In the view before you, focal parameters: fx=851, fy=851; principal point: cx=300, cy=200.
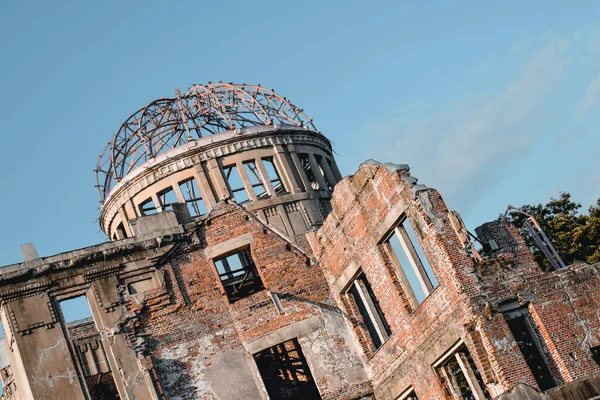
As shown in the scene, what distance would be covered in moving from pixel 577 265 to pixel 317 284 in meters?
Result: 6.69

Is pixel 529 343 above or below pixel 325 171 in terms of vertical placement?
below

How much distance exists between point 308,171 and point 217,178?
3305 mm

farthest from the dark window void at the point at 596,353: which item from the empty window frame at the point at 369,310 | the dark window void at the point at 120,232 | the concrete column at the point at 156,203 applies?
the dark window void at the point at 120,232

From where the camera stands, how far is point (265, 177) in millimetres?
25969

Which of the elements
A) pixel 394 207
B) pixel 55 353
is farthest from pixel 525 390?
pixel 55 353

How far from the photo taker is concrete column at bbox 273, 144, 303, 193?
85.3ft

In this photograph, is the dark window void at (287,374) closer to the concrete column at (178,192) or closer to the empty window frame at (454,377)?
the concrete column at (178,192)

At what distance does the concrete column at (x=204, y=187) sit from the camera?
25594 mm

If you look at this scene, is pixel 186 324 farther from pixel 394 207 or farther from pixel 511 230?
pixel 511 230

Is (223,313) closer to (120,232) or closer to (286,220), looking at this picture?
(286,220)

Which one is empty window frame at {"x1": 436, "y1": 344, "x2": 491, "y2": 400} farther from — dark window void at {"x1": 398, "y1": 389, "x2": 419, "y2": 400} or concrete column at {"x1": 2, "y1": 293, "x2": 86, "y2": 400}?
concrete column at {"x1": 2, "y1": 293, "x2": 86, "y2": 400}

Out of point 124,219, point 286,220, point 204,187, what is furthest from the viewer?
point 124,219

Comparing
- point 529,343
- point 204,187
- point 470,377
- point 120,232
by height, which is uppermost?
point 120,232

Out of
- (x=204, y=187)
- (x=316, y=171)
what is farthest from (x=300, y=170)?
(x=204, y=187)
